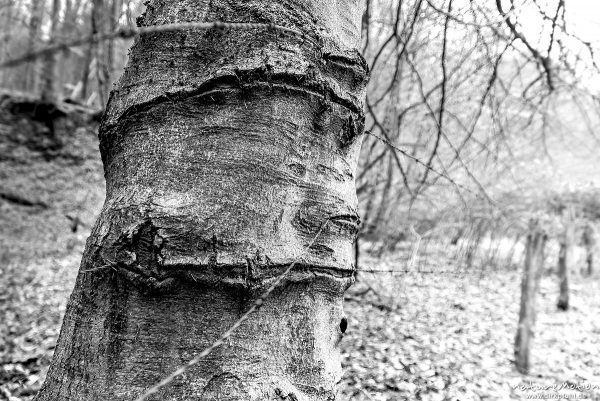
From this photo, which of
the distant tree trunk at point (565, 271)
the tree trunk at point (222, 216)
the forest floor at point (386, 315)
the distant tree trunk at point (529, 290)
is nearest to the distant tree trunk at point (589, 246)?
the forest floor at point (386, 315)

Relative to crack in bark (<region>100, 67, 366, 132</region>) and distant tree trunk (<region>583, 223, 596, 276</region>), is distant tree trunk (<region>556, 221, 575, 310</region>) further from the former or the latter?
crack in bark (<region>100, 67, 366, 132</region>)

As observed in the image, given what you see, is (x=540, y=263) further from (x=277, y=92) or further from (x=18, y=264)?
(x=18, y=264)

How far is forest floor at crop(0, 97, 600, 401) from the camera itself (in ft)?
8.16

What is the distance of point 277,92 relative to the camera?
0.89 metres

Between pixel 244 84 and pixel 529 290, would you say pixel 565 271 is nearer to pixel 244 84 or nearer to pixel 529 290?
pixel 529 290

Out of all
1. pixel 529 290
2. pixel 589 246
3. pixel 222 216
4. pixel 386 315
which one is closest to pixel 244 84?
pixel 222 216

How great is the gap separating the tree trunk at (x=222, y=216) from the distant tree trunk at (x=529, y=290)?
102 inches

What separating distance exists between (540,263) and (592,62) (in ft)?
4.76

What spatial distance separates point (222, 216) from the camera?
0.82 meters

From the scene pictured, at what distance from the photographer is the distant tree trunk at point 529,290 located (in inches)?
118

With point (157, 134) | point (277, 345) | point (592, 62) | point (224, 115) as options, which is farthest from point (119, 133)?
point (592, 62)

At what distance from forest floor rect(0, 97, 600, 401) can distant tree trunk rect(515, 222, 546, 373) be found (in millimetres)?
144

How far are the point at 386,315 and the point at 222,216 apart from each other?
332 cm

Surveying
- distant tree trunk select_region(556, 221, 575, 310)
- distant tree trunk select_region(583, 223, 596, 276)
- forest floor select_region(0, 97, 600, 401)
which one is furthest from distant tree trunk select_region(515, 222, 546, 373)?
distant tree trunk select_region(583, 223, 596, 276)
